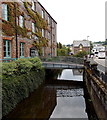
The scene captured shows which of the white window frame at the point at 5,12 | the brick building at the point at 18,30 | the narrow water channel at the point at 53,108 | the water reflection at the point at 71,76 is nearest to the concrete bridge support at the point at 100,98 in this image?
the narrow water channel at the point at 53,108

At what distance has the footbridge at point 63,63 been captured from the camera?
16594 millimetres

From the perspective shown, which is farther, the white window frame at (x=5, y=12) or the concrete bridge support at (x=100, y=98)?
the white window frame at (x=5, y=12)

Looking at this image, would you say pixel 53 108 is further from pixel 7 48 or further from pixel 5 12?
pixel 5 12

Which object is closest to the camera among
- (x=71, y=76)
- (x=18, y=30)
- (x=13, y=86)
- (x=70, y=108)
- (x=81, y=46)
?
(x=13, y=86)

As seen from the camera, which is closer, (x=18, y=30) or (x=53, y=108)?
(x=53, y=108)

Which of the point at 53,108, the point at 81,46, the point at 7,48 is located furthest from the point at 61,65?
the point at 81,46

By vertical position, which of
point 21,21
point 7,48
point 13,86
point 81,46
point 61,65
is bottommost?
point 13,86

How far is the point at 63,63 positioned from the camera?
1744 cm

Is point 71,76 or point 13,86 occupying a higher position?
point 13,86

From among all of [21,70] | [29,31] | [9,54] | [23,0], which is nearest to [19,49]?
[9,54]

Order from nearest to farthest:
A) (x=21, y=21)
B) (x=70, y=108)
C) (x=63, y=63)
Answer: (x=70, y=108)
(x=21, y=21)
(x=63, y=63)

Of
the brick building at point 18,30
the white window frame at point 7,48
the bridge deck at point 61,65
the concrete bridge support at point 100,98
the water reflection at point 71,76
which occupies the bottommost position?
the water reflection at point 71,76

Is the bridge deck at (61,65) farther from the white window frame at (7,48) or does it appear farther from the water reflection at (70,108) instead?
the water reflection at (70,108)

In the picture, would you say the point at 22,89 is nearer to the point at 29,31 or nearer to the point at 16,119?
the point at 16,119
